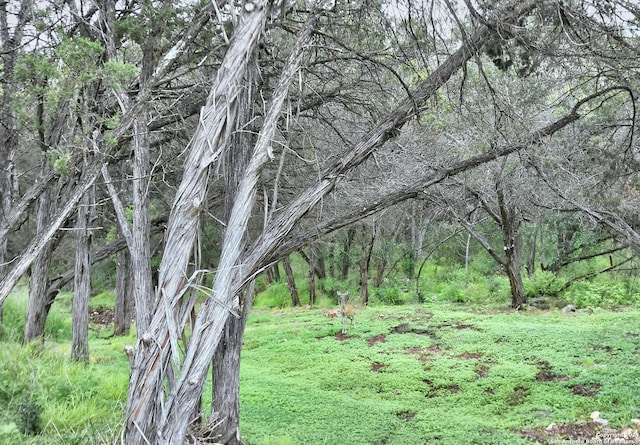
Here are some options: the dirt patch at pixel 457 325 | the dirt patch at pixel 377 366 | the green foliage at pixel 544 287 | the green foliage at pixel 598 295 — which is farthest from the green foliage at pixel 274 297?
the dirt patch at pixel 377 366

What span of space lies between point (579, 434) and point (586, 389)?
4.96 feet

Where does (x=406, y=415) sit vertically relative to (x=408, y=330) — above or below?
below

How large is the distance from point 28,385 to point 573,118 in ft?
17.1

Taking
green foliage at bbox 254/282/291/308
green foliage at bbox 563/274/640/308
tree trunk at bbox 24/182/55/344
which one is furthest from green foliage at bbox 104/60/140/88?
green foliage at bbox 254/282/291/308

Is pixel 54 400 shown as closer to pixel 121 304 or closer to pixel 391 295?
pixel 121 304

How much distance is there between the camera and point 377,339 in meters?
11.2

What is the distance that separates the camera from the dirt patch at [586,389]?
21.0 feet

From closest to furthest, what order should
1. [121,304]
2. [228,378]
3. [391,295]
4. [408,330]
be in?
[228,378]
[408,330]
[121,304]
[391,295]

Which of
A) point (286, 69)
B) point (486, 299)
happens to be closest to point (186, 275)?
point (286, 69)

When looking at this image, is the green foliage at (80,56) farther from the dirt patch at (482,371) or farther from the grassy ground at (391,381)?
the dirt patch at (482,371)

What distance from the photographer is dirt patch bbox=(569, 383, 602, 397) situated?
6.39 m

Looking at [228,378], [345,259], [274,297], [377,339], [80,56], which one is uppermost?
[80,56]

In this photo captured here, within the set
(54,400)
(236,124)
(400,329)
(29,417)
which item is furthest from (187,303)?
(400,329)

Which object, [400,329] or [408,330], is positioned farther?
[400,329]
